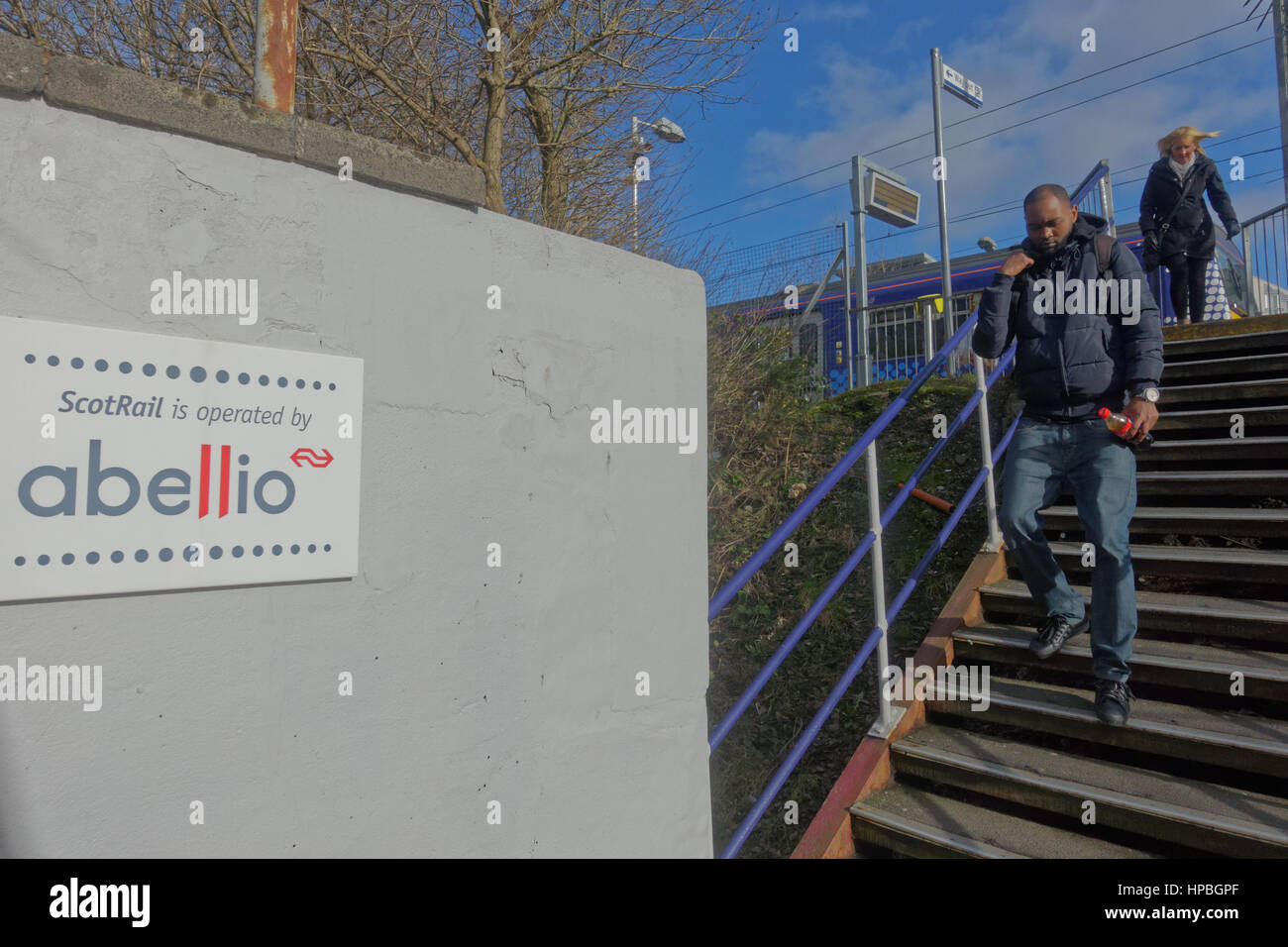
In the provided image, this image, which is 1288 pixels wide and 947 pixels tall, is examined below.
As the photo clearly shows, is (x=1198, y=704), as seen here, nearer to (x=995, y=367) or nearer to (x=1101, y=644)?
(x=1101, y=644)

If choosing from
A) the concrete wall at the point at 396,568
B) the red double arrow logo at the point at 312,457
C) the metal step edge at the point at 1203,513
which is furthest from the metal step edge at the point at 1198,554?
the red double arrow logo at the point at 312,457

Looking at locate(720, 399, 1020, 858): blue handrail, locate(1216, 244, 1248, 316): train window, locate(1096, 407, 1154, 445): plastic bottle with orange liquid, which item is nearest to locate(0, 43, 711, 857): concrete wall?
locate(720, 399, 1020, 858): blue handrail

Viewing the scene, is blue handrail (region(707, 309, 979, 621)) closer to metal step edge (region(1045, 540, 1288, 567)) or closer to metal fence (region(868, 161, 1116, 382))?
metal step edge (region(1045, 540, 1288, 567))

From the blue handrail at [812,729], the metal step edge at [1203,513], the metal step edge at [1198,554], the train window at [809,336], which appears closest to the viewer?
the blue handrail at [812,729]

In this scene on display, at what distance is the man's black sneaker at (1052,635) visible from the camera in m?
3.30

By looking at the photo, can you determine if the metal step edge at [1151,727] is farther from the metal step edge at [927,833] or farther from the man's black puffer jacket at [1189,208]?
the man's black puffer jacket at [1189,208]

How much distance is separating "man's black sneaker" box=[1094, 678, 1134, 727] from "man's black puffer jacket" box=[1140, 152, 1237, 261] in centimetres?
458

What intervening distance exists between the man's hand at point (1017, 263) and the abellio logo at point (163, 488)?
9.16 feet

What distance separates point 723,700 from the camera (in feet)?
18.4

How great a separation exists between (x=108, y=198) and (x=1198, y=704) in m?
3.59

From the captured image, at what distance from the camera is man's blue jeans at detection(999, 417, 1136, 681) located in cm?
293

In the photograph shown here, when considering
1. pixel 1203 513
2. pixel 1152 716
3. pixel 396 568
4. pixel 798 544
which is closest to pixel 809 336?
pixel 798 544

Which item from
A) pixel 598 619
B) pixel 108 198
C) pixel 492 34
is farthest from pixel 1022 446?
pixel 492 34

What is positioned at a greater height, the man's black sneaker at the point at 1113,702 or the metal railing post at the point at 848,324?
the metal railing post at the point at 848,324
